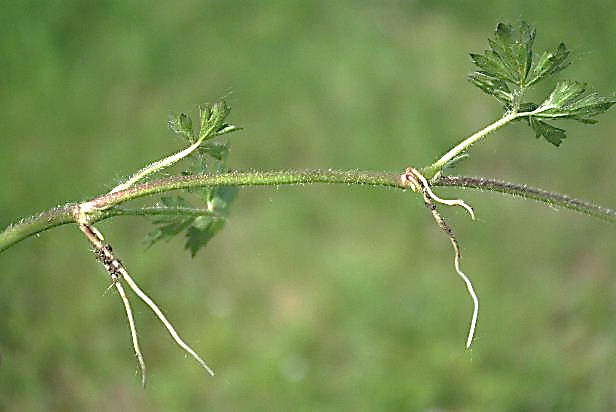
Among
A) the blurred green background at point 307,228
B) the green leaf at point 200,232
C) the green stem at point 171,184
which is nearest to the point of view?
the green stem at point 171,184

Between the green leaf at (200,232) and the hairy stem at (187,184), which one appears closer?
the hairy stem at (187,184)

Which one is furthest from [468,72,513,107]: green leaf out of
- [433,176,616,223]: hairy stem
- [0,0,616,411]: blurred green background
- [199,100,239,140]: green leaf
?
[0,0,616,411]: blurred green background

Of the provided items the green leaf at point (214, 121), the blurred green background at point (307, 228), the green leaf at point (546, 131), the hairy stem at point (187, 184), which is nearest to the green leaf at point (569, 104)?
the green leaf at point (546, 131)

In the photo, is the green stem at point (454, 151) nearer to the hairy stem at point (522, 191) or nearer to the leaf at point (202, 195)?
the hairy stem at point (522, 191)

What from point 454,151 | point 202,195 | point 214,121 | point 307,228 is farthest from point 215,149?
point 307,228

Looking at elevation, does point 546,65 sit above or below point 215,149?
below

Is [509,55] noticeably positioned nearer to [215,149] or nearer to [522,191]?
[522,191]

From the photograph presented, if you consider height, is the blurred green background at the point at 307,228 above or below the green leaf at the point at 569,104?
above
